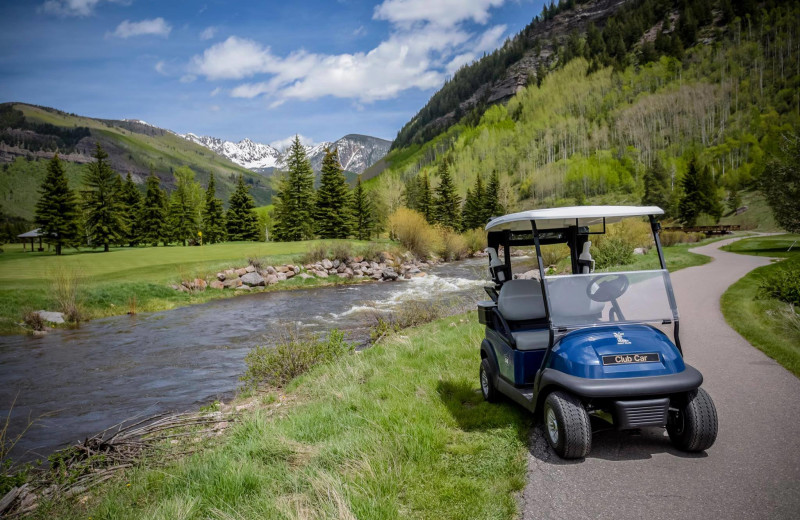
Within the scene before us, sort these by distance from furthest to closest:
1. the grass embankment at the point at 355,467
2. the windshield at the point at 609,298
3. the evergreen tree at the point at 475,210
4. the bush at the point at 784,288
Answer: the evergreen tree at the point at 475,210 → the bush at the point at 784,288 → the windshield at the point at 609,298 → the grass embankment at the point at 355,467

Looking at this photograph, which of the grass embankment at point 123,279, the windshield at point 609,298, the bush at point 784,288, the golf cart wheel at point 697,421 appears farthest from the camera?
the grass embankment at point 123,279

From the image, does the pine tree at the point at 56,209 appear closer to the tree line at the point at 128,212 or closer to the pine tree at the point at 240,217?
the tree line at the point at 128,212

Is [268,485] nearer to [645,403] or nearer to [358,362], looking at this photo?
[645,403]

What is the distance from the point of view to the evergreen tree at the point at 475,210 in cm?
6348

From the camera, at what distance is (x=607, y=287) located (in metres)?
4.50

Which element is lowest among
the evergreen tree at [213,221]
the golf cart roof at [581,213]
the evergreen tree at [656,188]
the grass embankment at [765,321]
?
the grass embankment at [765,321]

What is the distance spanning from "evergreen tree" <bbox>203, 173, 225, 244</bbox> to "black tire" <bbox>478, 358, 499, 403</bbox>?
60.0m

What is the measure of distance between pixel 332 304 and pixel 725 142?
102 meters

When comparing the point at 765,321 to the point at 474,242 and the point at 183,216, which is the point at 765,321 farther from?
the point at 183,216

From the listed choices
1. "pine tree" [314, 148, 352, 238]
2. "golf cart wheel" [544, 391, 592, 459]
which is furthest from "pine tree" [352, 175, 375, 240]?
"golf cart wheel" [544, 391, 592, 459]

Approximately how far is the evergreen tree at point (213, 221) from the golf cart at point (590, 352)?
60455 mm

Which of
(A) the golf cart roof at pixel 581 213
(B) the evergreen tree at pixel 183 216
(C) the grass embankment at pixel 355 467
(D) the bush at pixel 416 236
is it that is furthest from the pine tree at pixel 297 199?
(A) the golf cart roof at pixel 581 213

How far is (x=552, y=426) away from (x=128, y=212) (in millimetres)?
57803

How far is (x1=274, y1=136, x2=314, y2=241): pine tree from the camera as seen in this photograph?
5159 cm
